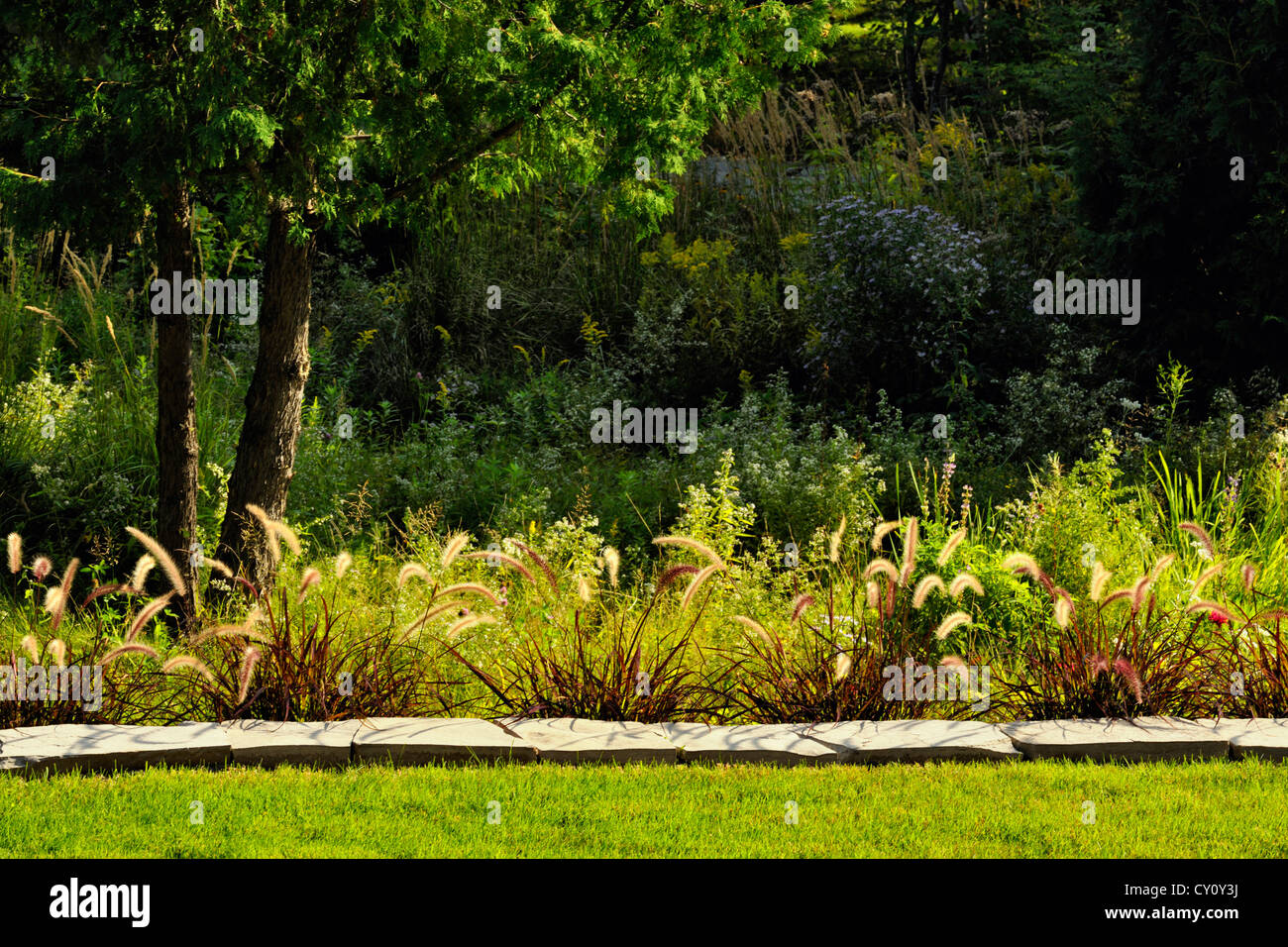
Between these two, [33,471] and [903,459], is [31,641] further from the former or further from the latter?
[903,459]

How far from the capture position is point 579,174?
5.66m

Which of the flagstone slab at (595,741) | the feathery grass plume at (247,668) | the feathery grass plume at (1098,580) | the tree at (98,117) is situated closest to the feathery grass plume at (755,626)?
the flagstone slab at (595,741)

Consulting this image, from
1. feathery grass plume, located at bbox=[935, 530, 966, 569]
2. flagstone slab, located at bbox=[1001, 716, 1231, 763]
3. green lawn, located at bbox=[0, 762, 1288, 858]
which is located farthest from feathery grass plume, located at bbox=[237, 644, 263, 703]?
flagstone slab, located at bbox=[1001, 716, 1231, 763]

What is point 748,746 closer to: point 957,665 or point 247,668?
point 957,665

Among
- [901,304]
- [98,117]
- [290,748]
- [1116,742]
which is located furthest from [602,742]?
[901,304]

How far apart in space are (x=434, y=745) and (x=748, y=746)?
1062mm

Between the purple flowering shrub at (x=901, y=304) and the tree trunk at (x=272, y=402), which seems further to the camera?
the purple flowering shrub at (x=901, y=304)

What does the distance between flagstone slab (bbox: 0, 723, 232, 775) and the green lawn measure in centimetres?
8

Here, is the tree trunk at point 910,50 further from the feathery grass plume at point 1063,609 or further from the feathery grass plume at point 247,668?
the feathery grass plume at point 247,668

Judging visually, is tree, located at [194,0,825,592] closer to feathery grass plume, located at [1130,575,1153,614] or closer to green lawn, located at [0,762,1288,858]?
green lawn, located at [0,762,1288,858]

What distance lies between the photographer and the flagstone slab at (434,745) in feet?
14.1

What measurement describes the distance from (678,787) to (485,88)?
283 cm

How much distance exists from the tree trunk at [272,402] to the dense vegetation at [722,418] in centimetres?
11
